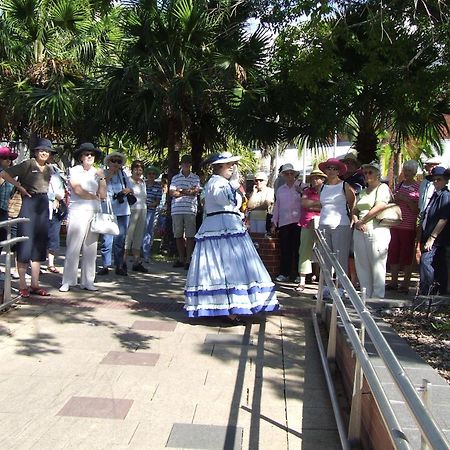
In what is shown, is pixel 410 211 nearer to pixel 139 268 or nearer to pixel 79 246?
pixel 139 268

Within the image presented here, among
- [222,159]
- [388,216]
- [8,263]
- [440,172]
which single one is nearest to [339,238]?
[388,216]

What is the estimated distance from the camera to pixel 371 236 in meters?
7.11

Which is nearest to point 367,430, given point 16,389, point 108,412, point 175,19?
point 108,412

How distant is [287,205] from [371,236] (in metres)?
1.95

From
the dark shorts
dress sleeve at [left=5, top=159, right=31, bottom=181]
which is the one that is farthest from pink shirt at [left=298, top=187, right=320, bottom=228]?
dress sleeve at [left=5, top=159, right=31, bottom=181]

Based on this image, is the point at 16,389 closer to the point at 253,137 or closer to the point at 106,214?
the point at 106,214

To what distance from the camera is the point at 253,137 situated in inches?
438

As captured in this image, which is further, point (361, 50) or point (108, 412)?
point (361, 50)

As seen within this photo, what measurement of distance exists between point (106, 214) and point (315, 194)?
2715 millimetres

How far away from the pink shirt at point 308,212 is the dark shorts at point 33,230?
3.25 metres

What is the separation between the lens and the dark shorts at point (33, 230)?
7176mm

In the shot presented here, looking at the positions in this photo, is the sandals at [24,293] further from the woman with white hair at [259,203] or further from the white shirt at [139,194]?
the woman with white hair at [259,203]

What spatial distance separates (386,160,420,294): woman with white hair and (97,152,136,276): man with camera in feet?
11.9

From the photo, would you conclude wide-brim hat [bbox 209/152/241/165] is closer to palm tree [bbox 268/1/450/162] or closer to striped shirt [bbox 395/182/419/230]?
palm tree [bbox 268/1/450/162]
